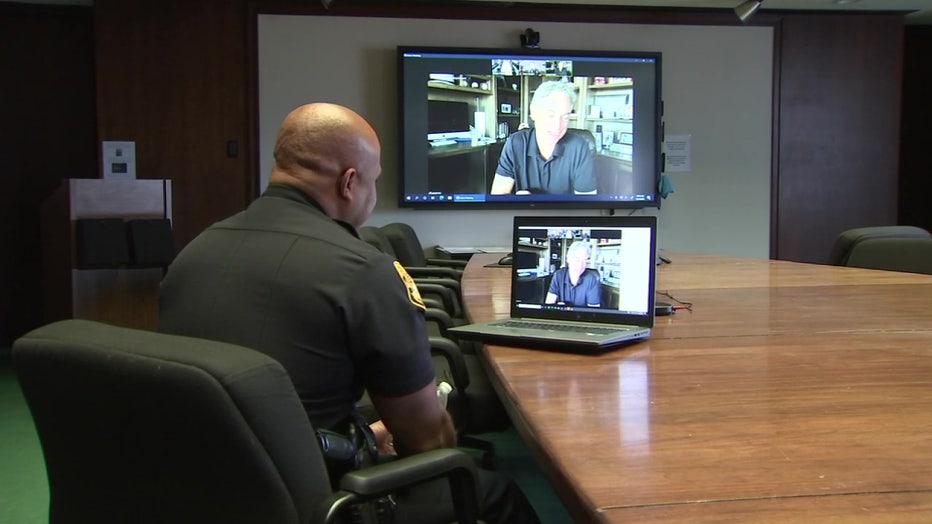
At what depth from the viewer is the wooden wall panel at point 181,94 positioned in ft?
16.3

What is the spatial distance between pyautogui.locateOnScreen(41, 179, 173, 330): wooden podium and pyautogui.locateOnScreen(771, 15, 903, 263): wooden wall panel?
4419 mm

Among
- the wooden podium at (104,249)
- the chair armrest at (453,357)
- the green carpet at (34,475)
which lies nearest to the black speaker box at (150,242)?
the wooden podium at (104,249)

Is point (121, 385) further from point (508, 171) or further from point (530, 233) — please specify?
point (508, 171)

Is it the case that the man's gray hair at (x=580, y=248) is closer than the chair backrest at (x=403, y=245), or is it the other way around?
the man's gray hair at (x=580, y=248)

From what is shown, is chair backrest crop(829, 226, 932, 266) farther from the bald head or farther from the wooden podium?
the wooden podium

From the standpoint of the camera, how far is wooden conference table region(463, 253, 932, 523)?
65 centimetres

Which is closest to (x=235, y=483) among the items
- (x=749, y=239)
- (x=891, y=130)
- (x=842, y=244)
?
(x=842, y=244)

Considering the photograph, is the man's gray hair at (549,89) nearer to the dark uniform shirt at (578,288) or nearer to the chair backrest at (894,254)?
the chair backrest at (894,254)

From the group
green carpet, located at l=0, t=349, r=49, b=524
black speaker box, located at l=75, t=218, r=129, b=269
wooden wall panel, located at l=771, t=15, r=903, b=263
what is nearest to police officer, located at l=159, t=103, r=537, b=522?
green carpet, located at l=0, t=349, r=49, b=524

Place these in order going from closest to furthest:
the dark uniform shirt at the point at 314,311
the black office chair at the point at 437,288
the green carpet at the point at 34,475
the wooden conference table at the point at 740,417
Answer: the wooden conference table at the point at 740,417
the dark uniform shirt at the point at 314,311
the green carpet at the point at 34,475
the black office chair at the point at 437,288

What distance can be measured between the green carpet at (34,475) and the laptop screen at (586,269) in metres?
0.50

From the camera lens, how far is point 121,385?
29.5 inches

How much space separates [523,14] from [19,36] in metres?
3.57

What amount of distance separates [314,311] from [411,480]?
0.32m
